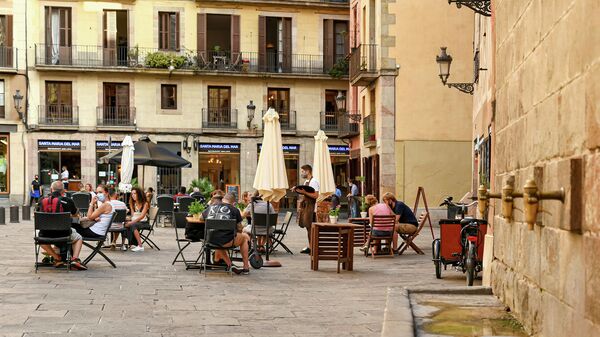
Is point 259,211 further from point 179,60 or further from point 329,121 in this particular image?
point 329,121

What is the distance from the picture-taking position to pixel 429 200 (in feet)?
98.7

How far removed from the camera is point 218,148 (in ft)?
141

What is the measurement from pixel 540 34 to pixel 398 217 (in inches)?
424

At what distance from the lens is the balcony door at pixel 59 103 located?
41375 mm

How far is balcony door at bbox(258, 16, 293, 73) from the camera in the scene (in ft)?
143

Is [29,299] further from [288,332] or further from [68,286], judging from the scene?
[288,332]

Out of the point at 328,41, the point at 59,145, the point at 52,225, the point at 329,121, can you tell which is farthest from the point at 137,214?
the point at 328,41

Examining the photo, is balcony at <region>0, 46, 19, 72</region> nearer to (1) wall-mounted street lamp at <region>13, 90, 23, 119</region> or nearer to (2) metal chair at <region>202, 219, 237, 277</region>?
(1) wall-mounted street lamp at <region>13, 90, 23, 119</region>

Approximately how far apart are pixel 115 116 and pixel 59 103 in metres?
2.48

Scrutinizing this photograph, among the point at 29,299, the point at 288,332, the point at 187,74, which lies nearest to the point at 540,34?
the point at 288,332

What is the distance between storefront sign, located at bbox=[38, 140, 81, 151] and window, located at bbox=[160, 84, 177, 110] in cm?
417

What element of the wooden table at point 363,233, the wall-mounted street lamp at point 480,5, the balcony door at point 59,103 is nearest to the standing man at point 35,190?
the balcony door at point 59,103

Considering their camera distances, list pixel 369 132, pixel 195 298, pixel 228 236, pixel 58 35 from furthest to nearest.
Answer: pixel 58 35 < pixel 369 132 < pixel 228 236 < pixel 195 298

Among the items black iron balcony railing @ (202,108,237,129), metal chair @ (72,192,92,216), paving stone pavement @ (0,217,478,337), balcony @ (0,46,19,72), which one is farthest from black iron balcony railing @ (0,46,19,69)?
paving stone pavement @ (0,217,478,337)
